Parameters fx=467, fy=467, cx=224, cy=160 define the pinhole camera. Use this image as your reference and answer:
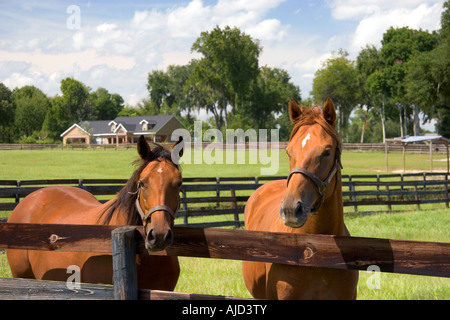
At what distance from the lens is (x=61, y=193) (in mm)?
5906

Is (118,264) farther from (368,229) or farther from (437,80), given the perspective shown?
(437,80)

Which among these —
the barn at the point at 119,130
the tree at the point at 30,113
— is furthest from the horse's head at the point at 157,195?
the tree at the point at 30,113

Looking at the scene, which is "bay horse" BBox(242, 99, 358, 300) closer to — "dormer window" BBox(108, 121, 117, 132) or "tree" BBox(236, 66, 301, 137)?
"tree" BBox(236, 66, 301, 137)

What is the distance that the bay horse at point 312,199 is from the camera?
3.28m

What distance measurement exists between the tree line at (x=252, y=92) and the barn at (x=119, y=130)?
409 cm

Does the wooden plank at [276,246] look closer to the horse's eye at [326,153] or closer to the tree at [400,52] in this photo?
the horse's eye at [326,153]

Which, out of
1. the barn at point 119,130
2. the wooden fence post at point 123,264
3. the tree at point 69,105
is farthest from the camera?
the tree at point 69,105

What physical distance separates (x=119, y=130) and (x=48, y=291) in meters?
88.2

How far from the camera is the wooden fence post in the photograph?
364cm

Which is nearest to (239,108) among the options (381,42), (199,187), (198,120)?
(198,120)

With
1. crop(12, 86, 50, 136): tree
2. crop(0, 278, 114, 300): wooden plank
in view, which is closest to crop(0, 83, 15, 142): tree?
crop(12, 86, 50, 136): tree

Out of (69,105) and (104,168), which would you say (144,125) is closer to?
(69,105)

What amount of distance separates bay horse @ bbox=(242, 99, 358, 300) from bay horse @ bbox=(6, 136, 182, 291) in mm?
965

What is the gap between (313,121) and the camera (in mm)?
3727
